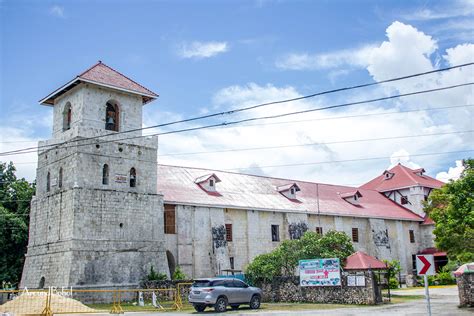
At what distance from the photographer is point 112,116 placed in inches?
1368

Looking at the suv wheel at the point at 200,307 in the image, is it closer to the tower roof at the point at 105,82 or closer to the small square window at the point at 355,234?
the tower roof at the point at 105,82

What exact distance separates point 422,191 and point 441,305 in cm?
3214

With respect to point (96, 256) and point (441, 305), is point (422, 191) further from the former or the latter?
point (96, 256)

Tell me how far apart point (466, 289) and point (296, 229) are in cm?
2078

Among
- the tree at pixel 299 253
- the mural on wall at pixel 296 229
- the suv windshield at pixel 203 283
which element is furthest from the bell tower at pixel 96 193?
the mural on wall at pixel 296 229

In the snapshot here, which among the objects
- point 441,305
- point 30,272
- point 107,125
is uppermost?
point 107,125

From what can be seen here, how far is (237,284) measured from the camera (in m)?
24.6

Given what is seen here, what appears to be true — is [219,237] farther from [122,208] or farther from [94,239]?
[94,239]

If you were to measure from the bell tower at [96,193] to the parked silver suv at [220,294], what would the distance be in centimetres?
958

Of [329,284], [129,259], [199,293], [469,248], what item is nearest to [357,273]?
[329,284]

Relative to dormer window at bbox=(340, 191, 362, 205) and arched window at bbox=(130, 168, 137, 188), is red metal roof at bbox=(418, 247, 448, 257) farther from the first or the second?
arched window at bbox=(130, 168, 137, 188)

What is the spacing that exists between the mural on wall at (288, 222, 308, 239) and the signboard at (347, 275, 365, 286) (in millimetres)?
15886

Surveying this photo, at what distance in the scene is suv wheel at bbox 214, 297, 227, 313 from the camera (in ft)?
75.9

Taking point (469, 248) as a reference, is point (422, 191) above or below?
above
